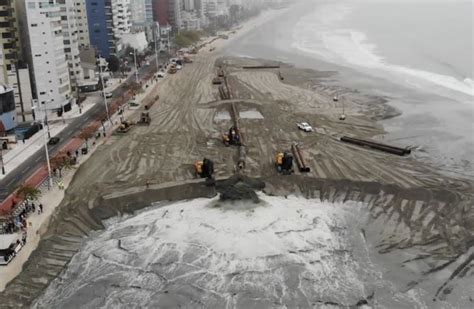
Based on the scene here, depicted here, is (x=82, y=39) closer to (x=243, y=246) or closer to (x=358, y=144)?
(x=358, y=144)

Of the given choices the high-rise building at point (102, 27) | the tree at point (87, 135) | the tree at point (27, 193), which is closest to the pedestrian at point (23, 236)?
the tree at point (27, 193)

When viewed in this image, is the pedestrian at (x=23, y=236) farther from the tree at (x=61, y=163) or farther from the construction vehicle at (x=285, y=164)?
the construction vehicle at (x=285, y=164)

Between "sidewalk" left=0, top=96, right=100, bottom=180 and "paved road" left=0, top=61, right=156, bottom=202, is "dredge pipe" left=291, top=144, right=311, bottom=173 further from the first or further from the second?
"paved road" left=0, top=61, right=156, bottom=202

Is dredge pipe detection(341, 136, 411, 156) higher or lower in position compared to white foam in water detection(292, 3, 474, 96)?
lower

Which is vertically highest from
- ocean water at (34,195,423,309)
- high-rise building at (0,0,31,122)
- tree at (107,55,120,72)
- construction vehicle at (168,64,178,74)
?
high-rise building at (0,0,31,122)

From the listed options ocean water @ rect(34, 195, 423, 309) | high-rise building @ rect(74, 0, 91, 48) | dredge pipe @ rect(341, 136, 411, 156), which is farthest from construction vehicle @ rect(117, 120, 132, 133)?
high-rise building @ rect(74, 0, 91, 48)

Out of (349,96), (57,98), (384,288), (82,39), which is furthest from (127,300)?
(82,39)
